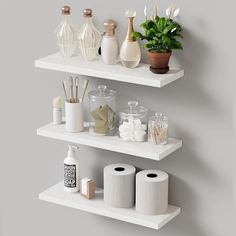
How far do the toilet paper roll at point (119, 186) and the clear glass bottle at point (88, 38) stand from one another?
1.45ft

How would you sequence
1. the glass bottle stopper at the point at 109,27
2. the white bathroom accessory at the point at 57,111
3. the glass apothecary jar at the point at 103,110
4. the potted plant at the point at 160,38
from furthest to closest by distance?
the white bathroom accessory at the point at 57,111 < the glass apothecary jar at the point at 103,110 < the glass bottle stopper at the point at 109,27 < the potted plant at the point at 160,38

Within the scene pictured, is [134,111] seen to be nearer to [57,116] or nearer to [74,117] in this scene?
[74,117]

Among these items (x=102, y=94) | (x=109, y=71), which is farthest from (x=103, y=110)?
(x=109, y=71)

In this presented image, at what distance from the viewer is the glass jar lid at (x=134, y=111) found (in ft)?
9.37

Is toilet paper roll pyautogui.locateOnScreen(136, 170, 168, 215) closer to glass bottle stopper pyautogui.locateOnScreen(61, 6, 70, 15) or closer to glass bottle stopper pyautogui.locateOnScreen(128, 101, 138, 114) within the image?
glass bottle stopper pyautogui.locateOnScreen(128, 101, 138, 114)

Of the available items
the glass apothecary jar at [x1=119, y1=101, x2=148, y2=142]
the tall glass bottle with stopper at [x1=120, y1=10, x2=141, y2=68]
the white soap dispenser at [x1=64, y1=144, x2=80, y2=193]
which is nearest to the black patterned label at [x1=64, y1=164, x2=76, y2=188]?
the white soap dispenser at [x1=64, y1=144, x2=80, y2=193]

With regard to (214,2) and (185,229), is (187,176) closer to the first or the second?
(185,229)

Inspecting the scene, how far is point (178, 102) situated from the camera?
9.29 ft

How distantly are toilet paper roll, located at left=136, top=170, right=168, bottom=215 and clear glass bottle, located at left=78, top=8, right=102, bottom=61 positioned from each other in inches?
19.3

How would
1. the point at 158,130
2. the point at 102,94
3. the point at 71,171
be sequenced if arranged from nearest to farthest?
the point at 158,130
the point at 102,94
the point at 71,171

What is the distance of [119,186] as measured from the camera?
2.89 meters

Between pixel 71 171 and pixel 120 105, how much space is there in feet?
1.07

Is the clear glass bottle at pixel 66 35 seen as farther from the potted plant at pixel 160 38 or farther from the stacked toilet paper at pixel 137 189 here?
the stacked toilet paper at pixel 137 189

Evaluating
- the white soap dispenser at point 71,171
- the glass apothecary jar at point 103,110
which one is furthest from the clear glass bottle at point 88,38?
the white soap dispenser at point 71,171
